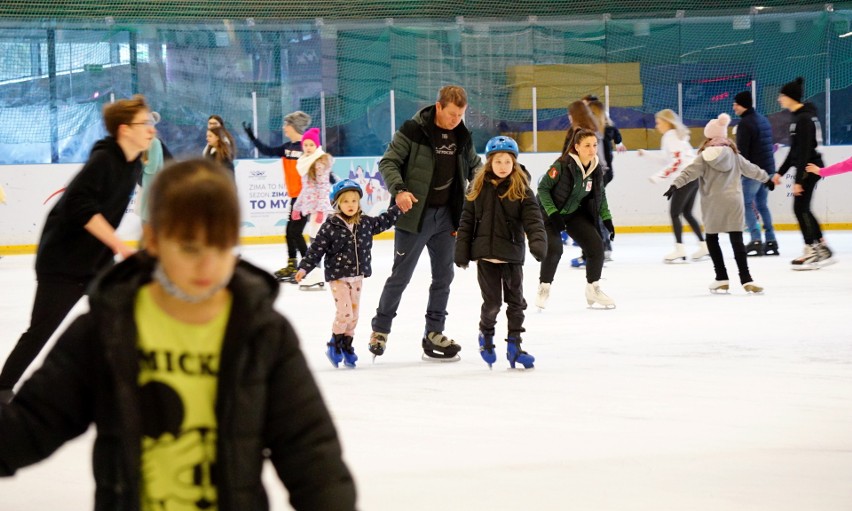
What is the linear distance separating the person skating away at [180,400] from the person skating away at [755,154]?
962cm

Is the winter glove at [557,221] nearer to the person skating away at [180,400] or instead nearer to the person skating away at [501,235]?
the person skating away at [501,235]

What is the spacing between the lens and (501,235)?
204 inches

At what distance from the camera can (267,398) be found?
1.56m

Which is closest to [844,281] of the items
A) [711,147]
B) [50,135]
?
[711,147]

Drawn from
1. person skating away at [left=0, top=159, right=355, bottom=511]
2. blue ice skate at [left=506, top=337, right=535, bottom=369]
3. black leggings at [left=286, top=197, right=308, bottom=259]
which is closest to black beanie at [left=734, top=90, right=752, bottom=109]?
black leggings at [left=286, top=197, right=308, bottom=259]

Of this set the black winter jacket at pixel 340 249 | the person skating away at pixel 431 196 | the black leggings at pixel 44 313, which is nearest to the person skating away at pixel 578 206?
the person skating away at pixel 431 196

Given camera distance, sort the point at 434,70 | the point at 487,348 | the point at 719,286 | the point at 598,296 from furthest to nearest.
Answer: the point at 434,70 → the point at 719,286 → the point at 598,296 → the point at 487,348

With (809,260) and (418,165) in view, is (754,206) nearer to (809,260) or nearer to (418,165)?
(809,260)

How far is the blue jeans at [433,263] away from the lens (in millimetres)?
5586

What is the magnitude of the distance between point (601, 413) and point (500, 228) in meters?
1.20

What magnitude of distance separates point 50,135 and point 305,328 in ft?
27.9

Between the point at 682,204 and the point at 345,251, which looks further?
the point at 682,204

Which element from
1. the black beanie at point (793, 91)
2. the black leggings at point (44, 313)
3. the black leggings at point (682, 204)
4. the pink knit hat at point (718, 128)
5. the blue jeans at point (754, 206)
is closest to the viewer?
the black leggings at point (44, 313)

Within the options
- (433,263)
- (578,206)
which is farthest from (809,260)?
(433,263)
